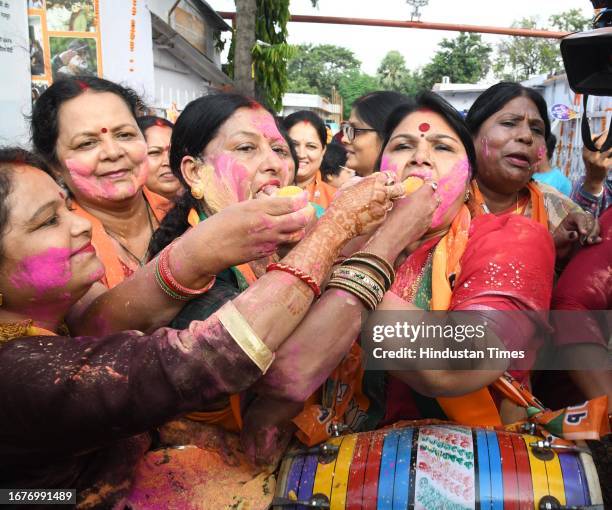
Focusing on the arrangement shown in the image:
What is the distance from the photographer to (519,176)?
9.26 feet

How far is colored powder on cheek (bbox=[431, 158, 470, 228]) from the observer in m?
2.08

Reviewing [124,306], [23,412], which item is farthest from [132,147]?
[23,412]

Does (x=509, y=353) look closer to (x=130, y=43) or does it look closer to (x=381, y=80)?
(x=130, y=43)

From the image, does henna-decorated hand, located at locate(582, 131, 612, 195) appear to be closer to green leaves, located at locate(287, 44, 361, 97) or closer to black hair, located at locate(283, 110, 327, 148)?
black hair, located at locate(283, 110, 327, 148)

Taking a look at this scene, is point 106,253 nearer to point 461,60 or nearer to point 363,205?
point 363,205

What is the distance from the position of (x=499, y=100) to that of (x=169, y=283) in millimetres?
2114

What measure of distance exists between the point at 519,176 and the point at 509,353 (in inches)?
56.8

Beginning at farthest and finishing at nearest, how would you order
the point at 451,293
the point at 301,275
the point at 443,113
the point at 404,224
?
1. the point at 443,113
2. the point at 451,293
3. the point at 404,224
4. the point at 301,275

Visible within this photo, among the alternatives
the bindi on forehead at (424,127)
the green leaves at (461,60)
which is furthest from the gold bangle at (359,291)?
the green leaves at (461,60)

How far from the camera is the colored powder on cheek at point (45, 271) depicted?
1.43 m

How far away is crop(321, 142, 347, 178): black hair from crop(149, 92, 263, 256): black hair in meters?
4.58

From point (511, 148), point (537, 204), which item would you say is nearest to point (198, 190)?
point (511, 148)

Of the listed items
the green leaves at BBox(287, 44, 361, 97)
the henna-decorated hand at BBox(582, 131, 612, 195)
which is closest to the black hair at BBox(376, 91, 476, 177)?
the henna-decorated hand at BBox(582, 131, 612, 195)

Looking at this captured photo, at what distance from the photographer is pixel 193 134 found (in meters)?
2.13
